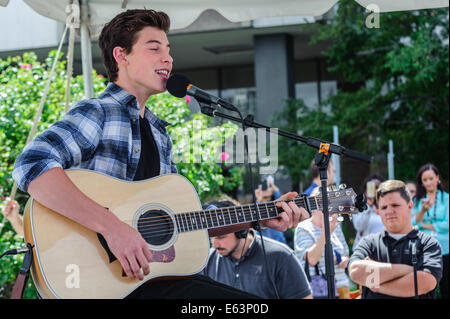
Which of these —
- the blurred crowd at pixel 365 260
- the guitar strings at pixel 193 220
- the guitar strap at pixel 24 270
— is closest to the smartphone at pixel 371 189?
the blurred crowd at pixel 365 260

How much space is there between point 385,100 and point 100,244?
8.76m

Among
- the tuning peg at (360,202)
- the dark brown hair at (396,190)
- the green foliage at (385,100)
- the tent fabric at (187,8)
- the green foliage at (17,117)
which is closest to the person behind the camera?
the tuning peg at (360,202)

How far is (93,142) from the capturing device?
8.08 ft

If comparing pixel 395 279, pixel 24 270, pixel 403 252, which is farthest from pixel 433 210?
pixel 24 270

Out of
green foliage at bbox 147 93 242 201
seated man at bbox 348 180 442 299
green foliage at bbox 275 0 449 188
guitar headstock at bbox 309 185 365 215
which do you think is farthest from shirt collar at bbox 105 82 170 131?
green foliage at bbox 275 0 449 188

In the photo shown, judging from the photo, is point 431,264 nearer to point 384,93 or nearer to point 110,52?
point 110,52

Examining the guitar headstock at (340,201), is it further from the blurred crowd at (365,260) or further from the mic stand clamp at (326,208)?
the blurred crowd at (365,260)

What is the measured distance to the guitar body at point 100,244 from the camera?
2166 mm

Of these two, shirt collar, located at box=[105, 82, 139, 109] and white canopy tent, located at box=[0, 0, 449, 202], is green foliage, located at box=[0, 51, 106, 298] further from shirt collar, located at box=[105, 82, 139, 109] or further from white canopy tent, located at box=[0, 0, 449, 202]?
shirt collar, located at box=[105, 82, 139, 109]

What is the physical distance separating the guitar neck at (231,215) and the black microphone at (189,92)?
0.48m

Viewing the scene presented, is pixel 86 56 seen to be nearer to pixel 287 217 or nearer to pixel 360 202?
pixel 287 217

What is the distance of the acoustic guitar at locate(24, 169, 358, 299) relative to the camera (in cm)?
217
